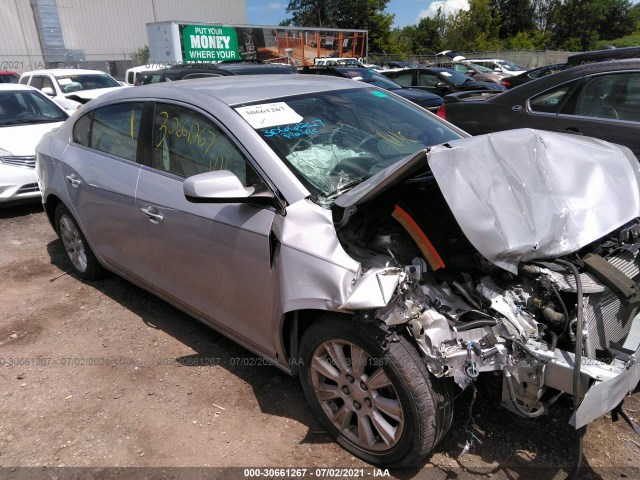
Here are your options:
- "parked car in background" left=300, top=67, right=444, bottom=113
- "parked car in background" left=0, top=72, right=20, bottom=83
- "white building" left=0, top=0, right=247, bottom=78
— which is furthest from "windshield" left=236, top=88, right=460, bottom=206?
"white building" left=0, top=0, right=247, bottom=78

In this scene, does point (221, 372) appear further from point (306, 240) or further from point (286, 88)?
point (286, 88)

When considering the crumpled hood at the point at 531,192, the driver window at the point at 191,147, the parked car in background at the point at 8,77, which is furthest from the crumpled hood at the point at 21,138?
the parked car in background at the point at 8,77

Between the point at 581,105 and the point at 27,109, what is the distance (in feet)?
24.6

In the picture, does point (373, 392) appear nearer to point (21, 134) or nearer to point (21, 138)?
point (21, 138)

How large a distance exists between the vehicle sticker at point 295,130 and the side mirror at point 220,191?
381 mm

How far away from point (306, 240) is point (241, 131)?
758 millimetres

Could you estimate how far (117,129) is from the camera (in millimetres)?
3641

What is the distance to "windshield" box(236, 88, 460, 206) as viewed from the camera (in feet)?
8.50

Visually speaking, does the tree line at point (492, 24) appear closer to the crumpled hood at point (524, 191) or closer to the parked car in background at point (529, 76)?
the parked car in background at point (529, 76)

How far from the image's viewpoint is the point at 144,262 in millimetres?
3381

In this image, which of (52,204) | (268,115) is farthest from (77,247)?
(268,115)

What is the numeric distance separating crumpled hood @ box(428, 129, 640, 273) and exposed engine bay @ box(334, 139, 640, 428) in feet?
0.34

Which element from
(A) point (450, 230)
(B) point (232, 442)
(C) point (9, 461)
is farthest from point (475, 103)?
(C) point (9, 461)

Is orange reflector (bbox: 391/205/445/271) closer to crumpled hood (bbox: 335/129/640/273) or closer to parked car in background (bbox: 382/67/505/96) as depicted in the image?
crumpled hood (bbox: 335/129/640/273)
